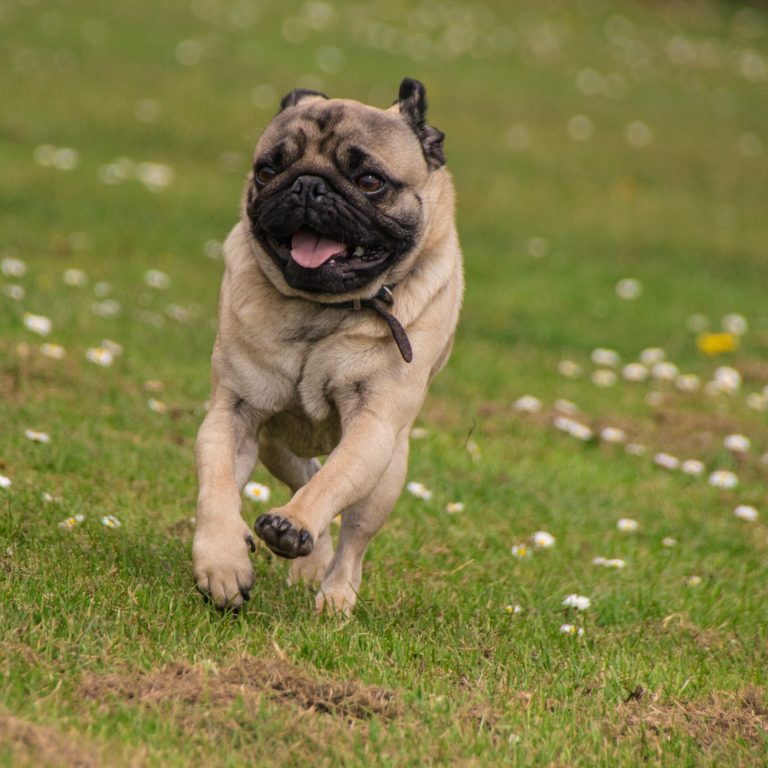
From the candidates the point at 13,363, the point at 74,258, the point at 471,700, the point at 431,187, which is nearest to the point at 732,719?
the point at 471,700

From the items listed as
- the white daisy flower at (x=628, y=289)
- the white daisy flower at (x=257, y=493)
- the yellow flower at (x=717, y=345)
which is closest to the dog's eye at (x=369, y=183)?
the white daisy flower at (x=257, y=493)

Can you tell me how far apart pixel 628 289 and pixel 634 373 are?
2552 mm

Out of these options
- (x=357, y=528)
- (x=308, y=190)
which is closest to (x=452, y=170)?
(x=357, y=528)

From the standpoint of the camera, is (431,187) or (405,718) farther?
(431,187)

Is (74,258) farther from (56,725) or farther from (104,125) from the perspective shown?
(56,725)

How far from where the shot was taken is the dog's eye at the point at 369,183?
459 cm

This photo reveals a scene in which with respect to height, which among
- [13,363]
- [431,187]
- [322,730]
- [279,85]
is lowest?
[279,85]

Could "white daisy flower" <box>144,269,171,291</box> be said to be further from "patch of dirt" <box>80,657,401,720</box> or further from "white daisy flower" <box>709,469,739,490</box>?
"patch of dirt" <box>80,657,401,720</box>

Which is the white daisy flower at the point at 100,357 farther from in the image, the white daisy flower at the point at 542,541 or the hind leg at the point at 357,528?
the hind leg at the point at 357,528

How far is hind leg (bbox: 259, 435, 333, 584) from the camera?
5105 millimetres

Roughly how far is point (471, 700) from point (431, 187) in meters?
1.95

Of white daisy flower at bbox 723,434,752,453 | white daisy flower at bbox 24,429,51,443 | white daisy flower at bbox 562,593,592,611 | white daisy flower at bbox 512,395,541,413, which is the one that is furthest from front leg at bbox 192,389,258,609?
white daisy flower at bbox 723,434,752,453

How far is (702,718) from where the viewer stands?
3.94m

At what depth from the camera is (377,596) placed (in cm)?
493
